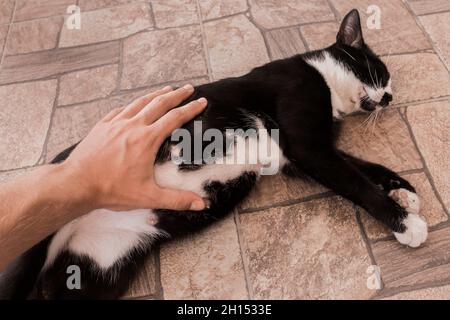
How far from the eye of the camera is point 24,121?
A: 2.00m

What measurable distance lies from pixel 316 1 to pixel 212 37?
0.67 meters

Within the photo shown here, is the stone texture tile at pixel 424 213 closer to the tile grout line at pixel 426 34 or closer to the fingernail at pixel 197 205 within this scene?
the fingernail at pixel 197 205

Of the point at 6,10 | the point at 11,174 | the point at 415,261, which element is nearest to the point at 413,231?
the point at 415,261

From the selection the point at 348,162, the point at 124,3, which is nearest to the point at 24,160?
the point at 124,3

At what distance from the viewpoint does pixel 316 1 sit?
93.2 inches

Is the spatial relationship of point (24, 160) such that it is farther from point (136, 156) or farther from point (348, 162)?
point (348, 162)

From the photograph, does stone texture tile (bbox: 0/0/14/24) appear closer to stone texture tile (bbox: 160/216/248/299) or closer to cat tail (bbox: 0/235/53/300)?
cat tail (bbox: 0/235/53/300)

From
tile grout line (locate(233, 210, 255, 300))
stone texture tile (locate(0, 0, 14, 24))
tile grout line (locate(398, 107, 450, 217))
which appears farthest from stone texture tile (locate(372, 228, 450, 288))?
stone texture tile (locate(0, 0, 14, 24))

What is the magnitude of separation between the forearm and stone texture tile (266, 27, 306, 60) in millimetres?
1313

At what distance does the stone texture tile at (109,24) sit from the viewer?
7.78 feet

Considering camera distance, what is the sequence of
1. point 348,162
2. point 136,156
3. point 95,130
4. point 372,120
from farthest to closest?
1. point 372,120
2. point 348,162
3. point 95,130
4. point 136,156

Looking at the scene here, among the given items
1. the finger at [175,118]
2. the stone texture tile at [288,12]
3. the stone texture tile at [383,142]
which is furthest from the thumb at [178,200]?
the stone texture tile at [288,12]

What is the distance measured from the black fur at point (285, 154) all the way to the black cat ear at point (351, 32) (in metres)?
0.28

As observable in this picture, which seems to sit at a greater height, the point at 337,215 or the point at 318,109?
the point at 318,109
